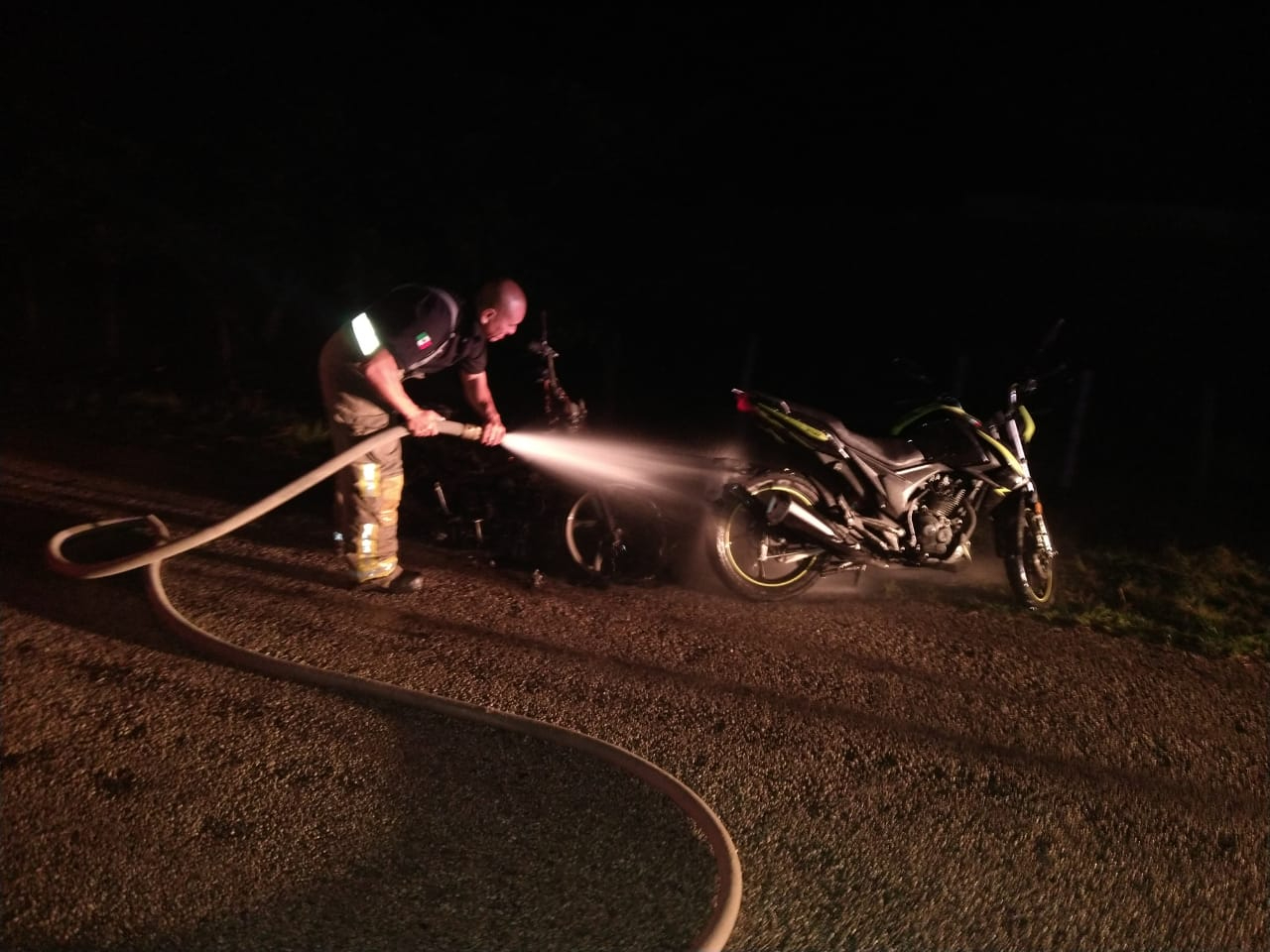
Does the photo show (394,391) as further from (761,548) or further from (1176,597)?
(1176,597)

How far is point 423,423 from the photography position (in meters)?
5.03

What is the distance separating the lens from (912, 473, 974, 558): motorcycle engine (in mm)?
5820

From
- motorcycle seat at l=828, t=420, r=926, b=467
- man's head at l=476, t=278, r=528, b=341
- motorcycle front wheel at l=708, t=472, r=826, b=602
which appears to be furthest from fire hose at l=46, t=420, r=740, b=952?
motorcycle seat at l=828, t=420, r=926, b=467

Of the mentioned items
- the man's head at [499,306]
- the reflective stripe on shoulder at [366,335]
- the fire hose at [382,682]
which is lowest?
the fire hose at [382,682]

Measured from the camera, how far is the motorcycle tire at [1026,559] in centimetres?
587

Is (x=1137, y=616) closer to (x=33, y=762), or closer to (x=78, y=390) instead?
(x=33, y=762)

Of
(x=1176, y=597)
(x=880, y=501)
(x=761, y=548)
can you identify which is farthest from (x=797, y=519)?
(x=1176, y=597)

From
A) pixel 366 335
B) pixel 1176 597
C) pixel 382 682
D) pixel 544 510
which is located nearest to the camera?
pixel 382 682

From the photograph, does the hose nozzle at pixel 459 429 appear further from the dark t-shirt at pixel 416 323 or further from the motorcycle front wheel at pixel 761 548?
the motorcycle front wheel at pixel 761 548

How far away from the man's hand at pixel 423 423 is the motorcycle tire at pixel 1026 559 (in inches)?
136

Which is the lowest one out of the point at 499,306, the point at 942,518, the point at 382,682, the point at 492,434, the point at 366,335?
the point at 382,682

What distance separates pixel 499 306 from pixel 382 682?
81.7 inches

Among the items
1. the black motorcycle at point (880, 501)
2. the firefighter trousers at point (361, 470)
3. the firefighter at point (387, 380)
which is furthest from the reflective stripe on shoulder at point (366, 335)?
the black motorcycle at point (880, 501)

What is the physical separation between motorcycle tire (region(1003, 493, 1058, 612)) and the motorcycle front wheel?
120 centimetres
